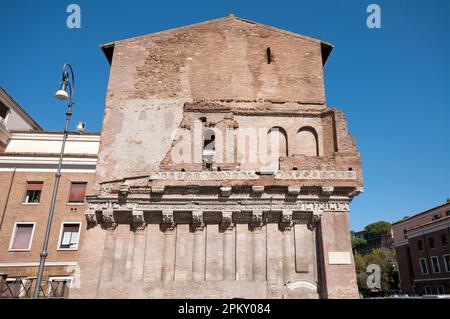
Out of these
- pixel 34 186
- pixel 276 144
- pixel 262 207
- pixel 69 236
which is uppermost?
pixel 34 186

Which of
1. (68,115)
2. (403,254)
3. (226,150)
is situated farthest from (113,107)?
(403,254)

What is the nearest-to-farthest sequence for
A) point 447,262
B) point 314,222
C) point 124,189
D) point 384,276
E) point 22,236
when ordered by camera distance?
point 314,222 < point 124,189 < point 22,236 < point 447,262 < point 384,276

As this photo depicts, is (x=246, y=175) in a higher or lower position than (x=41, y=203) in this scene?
lower

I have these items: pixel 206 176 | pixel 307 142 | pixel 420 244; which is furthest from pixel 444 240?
pixel 206 176

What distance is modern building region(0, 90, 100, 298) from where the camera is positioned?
20000 mm

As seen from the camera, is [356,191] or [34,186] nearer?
[356,191]

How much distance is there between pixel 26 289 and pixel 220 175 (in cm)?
1139

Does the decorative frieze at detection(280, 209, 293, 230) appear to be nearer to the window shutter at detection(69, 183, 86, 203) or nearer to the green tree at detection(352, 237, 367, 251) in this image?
the window shutter at detection(69, 183, 86, 203)

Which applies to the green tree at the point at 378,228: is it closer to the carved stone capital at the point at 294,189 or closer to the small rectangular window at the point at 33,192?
the small rectangular window at the point at 33,192

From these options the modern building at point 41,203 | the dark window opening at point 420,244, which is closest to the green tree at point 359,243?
the dark window opening at point 420,244

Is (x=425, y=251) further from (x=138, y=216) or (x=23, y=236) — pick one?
(x=23, y=236)

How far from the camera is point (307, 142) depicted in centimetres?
1401
